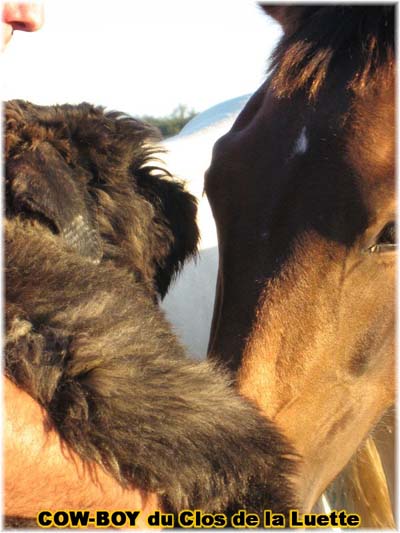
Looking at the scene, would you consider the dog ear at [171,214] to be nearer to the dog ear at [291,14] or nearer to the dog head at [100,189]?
the dog head at [100,189]

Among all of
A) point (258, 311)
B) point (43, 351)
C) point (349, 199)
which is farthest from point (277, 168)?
point (43, 351)

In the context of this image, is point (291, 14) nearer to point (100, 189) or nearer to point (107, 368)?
point (100, 189)

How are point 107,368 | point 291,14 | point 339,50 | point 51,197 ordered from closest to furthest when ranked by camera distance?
point 107,368
point 51,197
point 339,50
point 291,14

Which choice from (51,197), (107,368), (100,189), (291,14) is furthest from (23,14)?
(291,14)

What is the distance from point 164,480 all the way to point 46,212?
623 millimetres

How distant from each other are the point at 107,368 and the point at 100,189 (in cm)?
62

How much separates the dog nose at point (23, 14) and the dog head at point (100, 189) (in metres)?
0.29

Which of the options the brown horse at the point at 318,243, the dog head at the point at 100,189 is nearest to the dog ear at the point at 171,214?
the dog head at the point at 100,189

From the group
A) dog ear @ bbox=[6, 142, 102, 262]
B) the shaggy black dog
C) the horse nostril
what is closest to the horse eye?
the horse nostril

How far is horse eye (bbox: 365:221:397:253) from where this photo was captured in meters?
1.65

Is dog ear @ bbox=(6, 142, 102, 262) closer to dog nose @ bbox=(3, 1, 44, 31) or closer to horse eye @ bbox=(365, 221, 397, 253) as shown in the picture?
dog nose @ bbox=(3, 1, 44, 31)

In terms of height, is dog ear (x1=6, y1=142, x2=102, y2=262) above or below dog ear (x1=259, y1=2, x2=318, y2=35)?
below

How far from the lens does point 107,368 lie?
4.34 ft

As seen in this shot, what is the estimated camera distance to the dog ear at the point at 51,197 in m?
1.57
